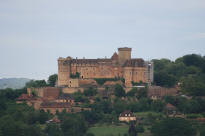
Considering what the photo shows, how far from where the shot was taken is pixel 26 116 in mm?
79500

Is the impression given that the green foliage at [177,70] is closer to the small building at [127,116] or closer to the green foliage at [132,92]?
the green foliage at [132,92]

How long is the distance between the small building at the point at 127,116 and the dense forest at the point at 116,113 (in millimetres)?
713

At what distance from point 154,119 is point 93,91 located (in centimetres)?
1219

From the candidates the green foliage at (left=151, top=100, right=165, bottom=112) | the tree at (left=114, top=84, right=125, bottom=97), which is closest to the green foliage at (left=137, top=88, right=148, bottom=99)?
the tree at (left=114, top=84, right=125, bottom=97)

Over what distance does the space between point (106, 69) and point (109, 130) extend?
56.9 ft

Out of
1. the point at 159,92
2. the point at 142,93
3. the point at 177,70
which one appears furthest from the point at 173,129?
the point at 177,70

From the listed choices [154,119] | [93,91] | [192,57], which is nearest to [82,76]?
[93,91]

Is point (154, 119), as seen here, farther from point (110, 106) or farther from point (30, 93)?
point (30, 93)

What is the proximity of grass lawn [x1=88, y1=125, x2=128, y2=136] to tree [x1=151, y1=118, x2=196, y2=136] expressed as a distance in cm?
366

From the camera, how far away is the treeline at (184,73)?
3482 inches

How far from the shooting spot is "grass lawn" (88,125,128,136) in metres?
74.1

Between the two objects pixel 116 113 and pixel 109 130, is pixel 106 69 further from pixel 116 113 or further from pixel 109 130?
pixel 109 130

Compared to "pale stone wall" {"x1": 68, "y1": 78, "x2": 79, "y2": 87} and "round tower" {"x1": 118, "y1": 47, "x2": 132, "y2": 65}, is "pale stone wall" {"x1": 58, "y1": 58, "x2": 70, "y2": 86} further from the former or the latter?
"round tower" {"x1": 118, "y1": 47, "x2": 132, "y2": 65}

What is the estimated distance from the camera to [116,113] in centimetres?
8269
